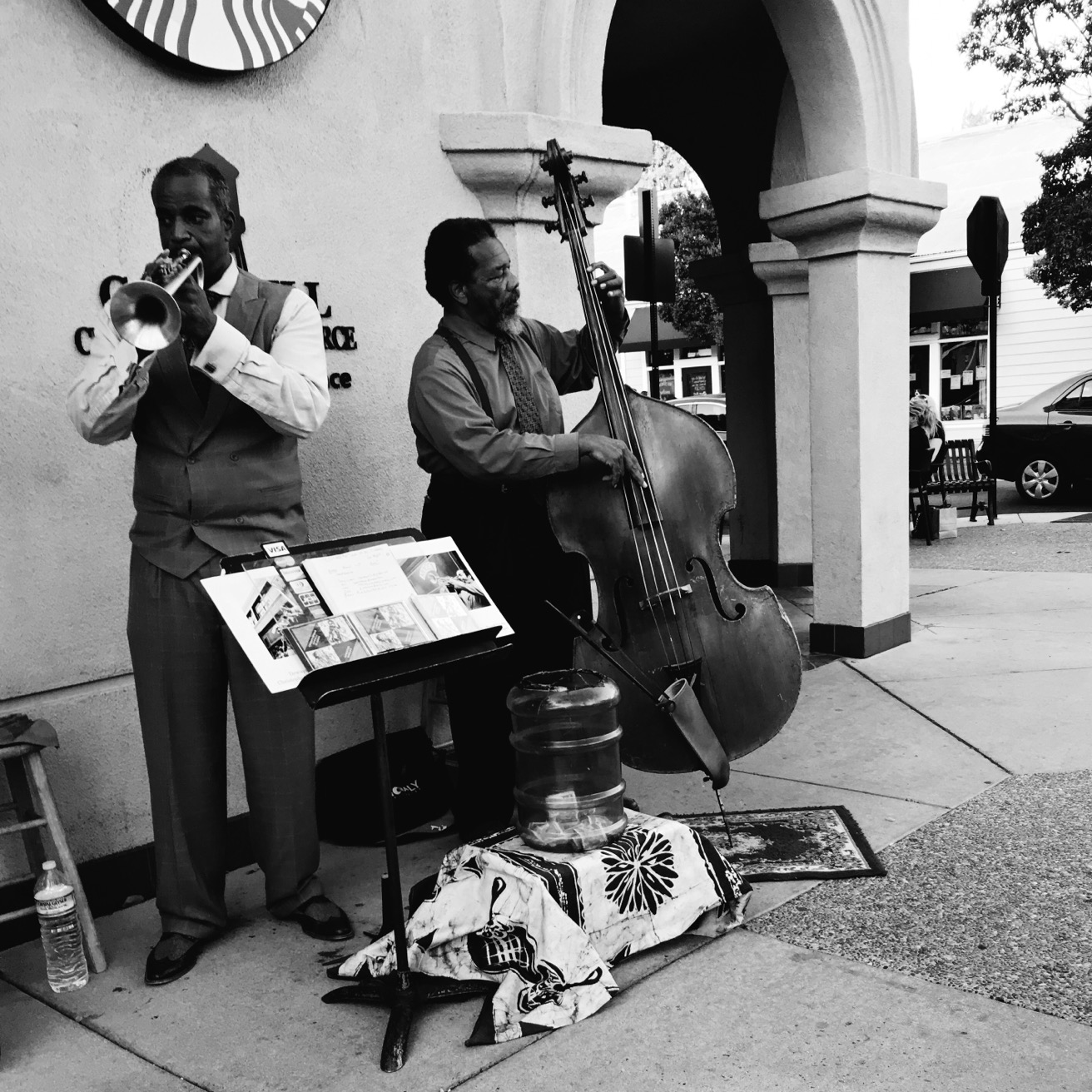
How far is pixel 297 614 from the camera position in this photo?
2.58m

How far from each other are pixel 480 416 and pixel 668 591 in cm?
77

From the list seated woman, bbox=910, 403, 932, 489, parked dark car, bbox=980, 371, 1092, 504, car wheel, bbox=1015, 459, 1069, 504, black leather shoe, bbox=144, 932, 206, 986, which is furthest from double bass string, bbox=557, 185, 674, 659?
car wheel, bbox=1015, 459, 1069, 504

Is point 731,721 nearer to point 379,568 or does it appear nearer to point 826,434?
point 379,568

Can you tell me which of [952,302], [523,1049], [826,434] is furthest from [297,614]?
[952,302]

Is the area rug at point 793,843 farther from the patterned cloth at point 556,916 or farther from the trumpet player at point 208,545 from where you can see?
the trumpet player at point 208,545

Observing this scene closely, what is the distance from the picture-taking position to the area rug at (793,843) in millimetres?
3510

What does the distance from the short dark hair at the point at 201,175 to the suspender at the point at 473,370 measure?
2.65ft

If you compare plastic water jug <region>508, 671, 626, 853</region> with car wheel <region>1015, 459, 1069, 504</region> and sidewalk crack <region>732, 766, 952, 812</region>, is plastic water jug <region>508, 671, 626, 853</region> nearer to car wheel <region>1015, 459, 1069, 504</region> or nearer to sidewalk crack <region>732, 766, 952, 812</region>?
sidewalk crack <region>732, 766, 952, 812</region>

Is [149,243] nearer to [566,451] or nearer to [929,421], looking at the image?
[566,451]

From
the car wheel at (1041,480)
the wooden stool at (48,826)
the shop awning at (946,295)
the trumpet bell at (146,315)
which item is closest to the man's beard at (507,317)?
the trumpet bell at (146,315)

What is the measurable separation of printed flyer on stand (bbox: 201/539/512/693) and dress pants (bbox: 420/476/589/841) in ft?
2.34

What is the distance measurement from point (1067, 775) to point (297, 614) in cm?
309

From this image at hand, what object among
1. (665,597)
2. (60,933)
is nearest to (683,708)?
(665,597)

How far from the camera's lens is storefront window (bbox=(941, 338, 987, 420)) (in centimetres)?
2433
